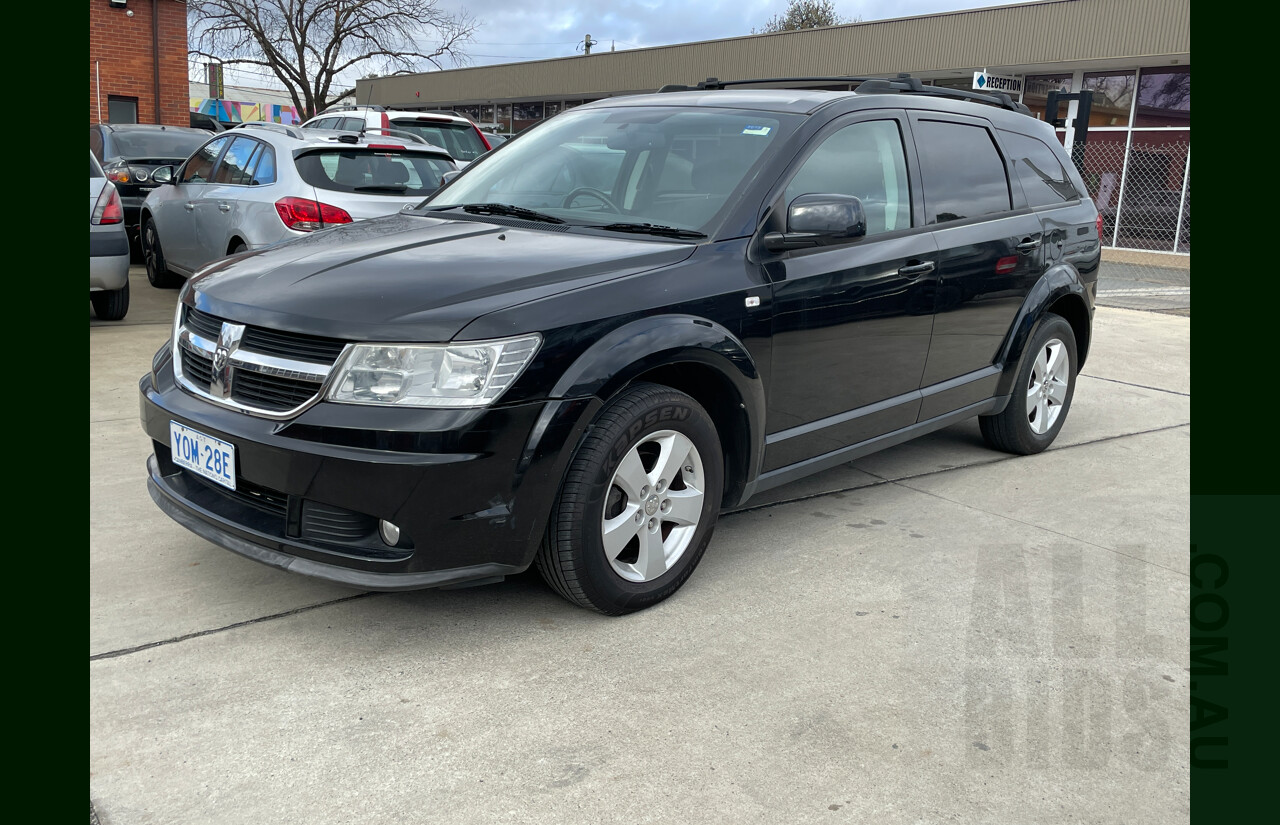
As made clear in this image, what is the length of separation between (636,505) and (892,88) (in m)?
2.54

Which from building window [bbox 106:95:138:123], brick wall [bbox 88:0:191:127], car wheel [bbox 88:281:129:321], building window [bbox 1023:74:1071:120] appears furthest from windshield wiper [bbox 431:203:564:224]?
building window [bbox 106:95:138:123]

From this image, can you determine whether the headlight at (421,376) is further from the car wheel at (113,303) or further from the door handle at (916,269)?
the car wheel at (113,303)

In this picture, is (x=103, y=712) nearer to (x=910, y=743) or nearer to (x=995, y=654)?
(x=910, y=743)

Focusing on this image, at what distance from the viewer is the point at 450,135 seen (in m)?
12.4

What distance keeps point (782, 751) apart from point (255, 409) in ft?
5.84

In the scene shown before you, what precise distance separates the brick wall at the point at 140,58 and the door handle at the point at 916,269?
24.5 meters

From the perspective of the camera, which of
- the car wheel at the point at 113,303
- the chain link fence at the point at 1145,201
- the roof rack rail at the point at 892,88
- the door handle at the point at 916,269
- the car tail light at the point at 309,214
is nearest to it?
the door handle at the point at 916,269

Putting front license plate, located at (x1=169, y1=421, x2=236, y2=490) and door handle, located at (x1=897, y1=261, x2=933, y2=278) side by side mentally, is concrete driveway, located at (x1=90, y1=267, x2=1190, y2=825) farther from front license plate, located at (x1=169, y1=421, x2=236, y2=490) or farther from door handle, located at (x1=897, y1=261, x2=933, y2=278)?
door handle, located at (x1=897, y1=261, x2=933, y2=278)

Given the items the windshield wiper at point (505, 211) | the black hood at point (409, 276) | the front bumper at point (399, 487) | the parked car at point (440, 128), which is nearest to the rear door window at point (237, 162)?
the parked car at point (440, 128)

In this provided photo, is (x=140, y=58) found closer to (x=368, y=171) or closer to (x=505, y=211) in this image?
(x=368, y=171)

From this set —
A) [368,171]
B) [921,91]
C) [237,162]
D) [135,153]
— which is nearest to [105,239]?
[237,162]

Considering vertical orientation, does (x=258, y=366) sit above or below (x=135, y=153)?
below

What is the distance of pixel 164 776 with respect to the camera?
8.27 ft

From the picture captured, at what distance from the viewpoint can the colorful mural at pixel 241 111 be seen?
137ft
